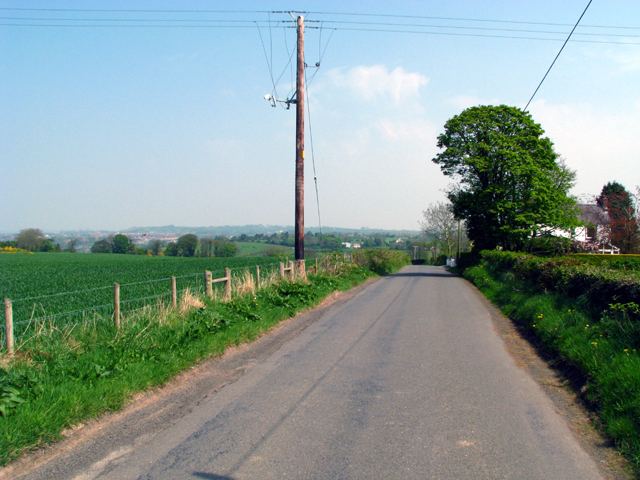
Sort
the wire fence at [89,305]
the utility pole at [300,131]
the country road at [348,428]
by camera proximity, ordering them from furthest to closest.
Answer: the utility pole at [300,131]
the wire fence at [89,305]
the country road at [348,428]

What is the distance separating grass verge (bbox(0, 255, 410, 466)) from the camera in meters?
4.51

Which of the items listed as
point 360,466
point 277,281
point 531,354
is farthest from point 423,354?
point 277,281

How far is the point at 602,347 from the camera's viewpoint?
6742 millimetres

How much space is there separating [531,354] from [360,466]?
19.1ft

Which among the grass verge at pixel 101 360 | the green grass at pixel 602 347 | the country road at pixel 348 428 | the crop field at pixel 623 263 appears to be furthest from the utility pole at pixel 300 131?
the country road at pixel 348 428

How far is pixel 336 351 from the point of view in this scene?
8211 mm

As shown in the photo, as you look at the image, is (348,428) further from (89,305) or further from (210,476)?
(89,305)

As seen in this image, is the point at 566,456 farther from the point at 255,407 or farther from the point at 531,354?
the point at 531,354

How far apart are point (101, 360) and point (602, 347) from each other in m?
7.29

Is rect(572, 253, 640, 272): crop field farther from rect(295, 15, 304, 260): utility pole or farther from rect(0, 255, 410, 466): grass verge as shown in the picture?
rect(295, 15, 304, 260): utility pole

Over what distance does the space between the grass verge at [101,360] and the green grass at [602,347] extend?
546 centimetres

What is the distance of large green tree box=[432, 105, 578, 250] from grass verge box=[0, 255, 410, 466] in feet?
81.3

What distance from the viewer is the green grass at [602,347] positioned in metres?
4.70

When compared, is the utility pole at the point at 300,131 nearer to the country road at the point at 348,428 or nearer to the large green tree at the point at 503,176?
the country road at the point at 348,428
